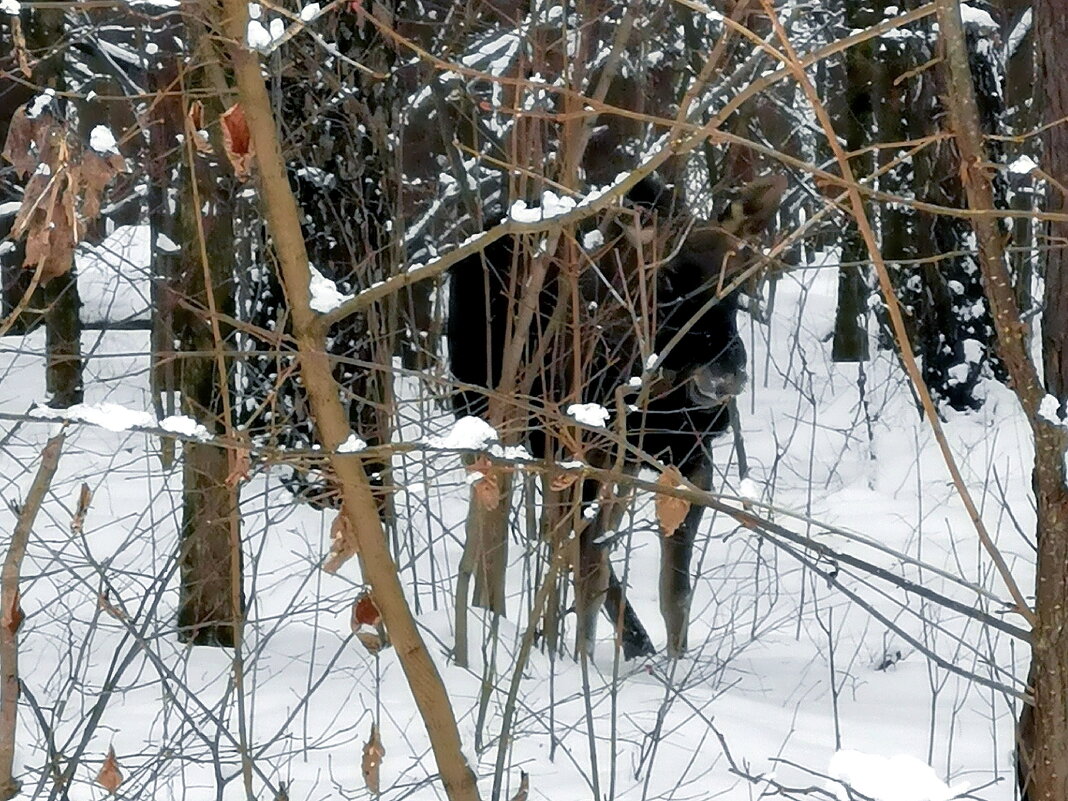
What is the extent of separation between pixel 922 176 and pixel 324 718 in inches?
304

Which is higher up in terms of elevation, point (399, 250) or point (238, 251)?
point (238, 251)

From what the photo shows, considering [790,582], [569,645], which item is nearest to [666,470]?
[569,645]

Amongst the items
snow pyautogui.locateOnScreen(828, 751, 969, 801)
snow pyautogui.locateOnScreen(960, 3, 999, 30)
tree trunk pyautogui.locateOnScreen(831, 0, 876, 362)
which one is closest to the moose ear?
snow pyautogui.locateOnScreen(828, 751, 969, 801)

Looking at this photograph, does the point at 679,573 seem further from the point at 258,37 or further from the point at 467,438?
the point at 258,37

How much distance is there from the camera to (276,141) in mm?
2164

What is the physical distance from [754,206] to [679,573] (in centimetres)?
142

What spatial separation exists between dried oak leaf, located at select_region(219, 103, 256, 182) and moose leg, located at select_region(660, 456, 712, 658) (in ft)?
10.3

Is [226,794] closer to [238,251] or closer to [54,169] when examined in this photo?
[54,169]

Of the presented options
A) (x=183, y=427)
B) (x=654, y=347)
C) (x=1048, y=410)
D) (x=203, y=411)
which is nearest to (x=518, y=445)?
(x=183, y=427)

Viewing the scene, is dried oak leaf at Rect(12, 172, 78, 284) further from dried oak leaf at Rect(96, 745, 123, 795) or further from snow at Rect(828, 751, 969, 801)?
snow at Rect(828, 751, 969, 801)

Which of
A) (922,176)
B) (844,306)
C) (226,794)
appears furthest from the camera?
(844,306)

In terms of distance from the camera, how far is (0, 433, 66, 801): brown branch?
2.55 meters

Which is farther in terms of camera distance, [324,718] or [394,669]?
[394,669]

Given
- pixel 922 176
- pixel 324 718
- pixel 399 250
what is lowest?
pixel 324 718
